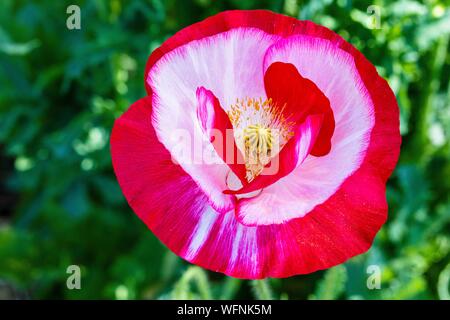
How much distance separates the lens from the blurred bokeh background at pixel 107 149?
145 cm

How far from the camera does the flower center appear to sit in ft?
3.01

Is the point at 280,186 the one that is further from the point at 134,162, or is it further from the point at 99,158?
the point at 99,158

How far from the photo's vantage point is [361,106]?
0.91m

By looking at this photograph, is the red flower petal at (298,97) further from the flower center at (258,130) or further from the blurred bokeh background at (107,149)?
the blurred bokeh background at (107,149)

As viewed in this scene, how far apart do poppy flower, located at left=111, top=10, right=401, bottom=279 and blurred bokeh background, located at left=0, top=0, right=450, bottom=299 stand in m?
0.45

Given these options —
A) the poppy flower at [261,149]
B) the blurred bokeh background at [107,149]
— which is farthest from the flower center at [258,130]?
the blurred bokeh background at [107,149]

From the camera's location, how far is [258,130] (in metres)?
0.92

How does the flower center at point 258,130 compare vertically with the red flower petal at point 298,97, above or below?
below

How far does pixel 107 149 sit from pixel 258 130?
2.53ft

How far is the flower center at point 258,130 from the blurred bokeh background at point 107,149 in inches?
18.0

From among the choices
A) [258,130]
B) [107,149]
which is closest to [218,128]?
[258,130]

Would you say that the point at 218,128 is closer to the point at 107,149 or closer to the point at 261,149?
the point at 261,149

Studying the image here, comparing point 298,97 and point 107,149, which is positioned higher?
point 298,97
